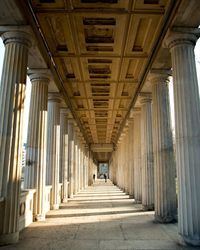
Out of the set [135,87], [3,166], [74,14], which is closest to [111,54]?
[74,14]

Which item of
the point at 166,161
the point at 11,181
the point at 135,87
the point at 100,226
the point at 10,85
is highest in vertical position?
the point at 135,87

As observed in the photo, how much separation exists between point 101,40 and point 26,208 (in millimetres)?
7085

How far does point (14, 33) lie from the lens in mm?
8469

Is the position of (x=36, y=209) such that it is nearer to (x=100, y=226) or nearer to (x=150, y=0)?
(x=100, y=226)

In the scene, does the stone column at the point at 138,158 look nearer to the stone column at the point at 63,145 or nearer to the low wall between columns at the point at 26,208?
the stone column at the point at 63,145

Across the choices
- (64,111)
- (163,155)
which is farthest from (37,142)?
(64,111)

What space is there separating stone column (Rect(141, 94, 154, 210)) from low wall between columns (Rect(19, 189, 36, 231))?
6.18m

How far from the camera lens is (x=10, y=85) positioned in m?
8.06

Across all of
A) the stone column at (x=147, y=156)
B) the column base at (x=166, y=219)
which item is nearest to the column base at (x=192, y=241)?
the column base at (x=166, y=219)

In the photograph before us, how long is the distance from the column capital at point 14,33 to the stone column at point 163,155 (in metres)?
5.66

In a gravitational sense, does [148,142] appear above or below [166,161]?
above

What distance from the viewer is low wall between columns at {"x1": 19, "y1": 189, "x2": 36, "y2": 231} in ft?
30.5

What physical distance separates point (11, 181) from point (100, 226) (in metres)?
4.05

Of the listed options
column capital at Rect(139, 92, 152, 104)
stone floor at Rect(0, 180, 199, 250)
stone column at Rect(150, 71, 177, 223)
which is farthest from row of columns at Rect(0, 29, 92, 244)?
column capital at Rect(139, 92, 152, 104)
